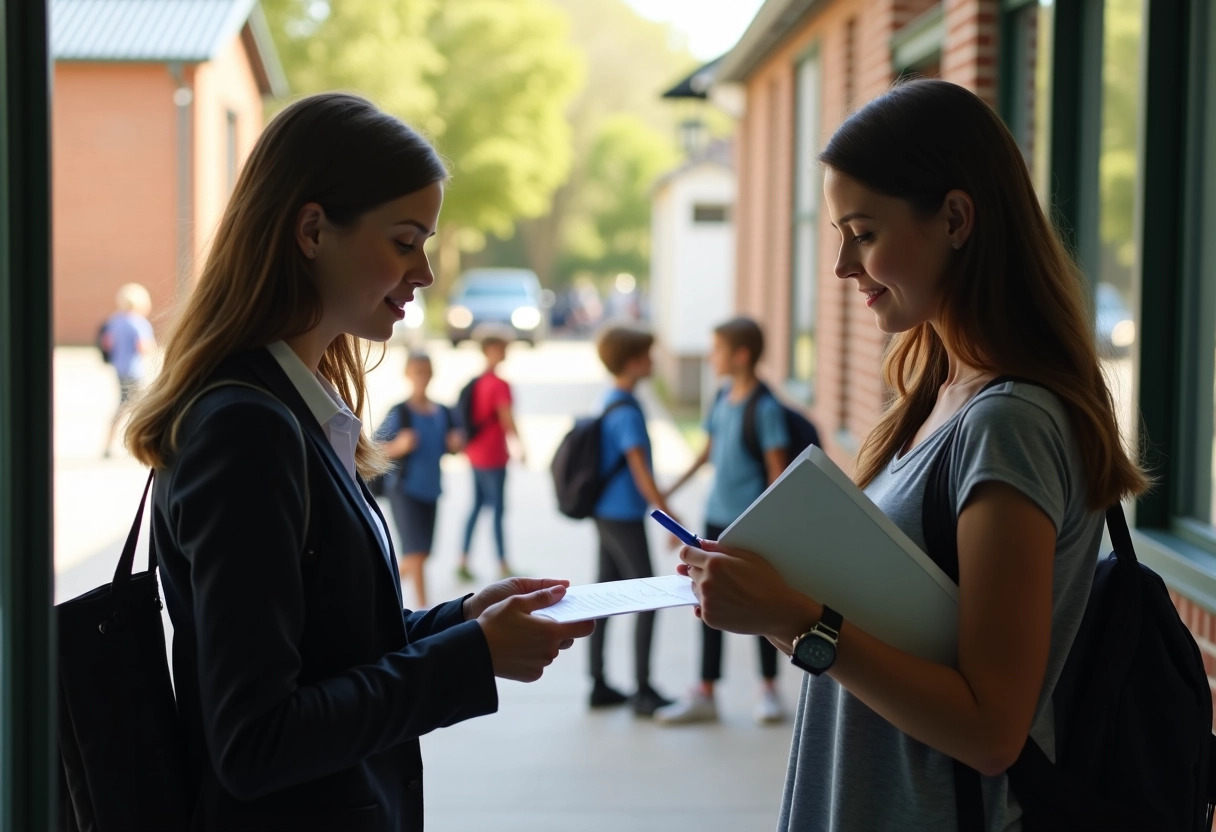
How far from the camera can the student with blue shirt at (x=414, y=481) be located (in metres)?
7.60

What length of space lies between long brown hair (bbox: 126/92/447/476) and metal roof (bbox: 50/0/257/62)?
2186 centimetres

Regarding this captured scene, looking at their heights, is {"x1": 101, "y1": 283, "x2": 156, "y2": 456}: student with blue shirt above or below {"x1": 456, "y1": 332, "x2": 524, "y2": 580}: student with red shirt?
above

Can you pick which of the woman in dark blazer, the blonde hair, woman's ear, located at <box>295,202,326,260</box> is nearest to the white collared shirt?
the woman in dark blazer

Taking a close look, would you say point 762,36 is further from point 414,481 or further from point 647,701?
point 647,701

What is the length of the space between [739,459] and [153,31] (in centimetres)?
1981

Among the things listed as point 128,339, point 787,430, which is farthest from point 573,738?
point 128,339

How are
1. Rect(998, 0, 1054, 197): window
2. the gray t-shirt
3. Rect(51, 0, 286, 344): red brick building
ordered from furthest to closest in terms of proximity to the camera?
Rect(51, 0, 286, 344): red brick building, Rect(998, 0, 1054, 197): window, the gray t-shirt

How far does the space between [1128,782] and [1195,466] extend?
2485mm

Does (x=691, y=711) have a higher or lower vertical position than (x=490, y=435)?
lower

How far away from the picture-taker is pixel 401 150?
197 centimetres

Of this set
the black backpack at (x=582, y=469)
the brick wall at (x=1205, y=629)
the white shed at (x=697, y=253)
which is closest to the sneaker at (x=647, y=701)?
the black backpack at (x=582, y=469)

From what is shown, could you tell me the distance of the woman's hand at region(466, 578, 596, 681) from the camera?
6.22ft

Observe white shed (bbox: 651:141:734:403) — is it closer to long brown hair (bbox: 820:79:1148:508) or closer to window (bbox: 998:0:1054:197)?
window (bbox: 998:0:1054:197)

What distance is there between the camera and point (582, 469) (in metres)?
6.32
